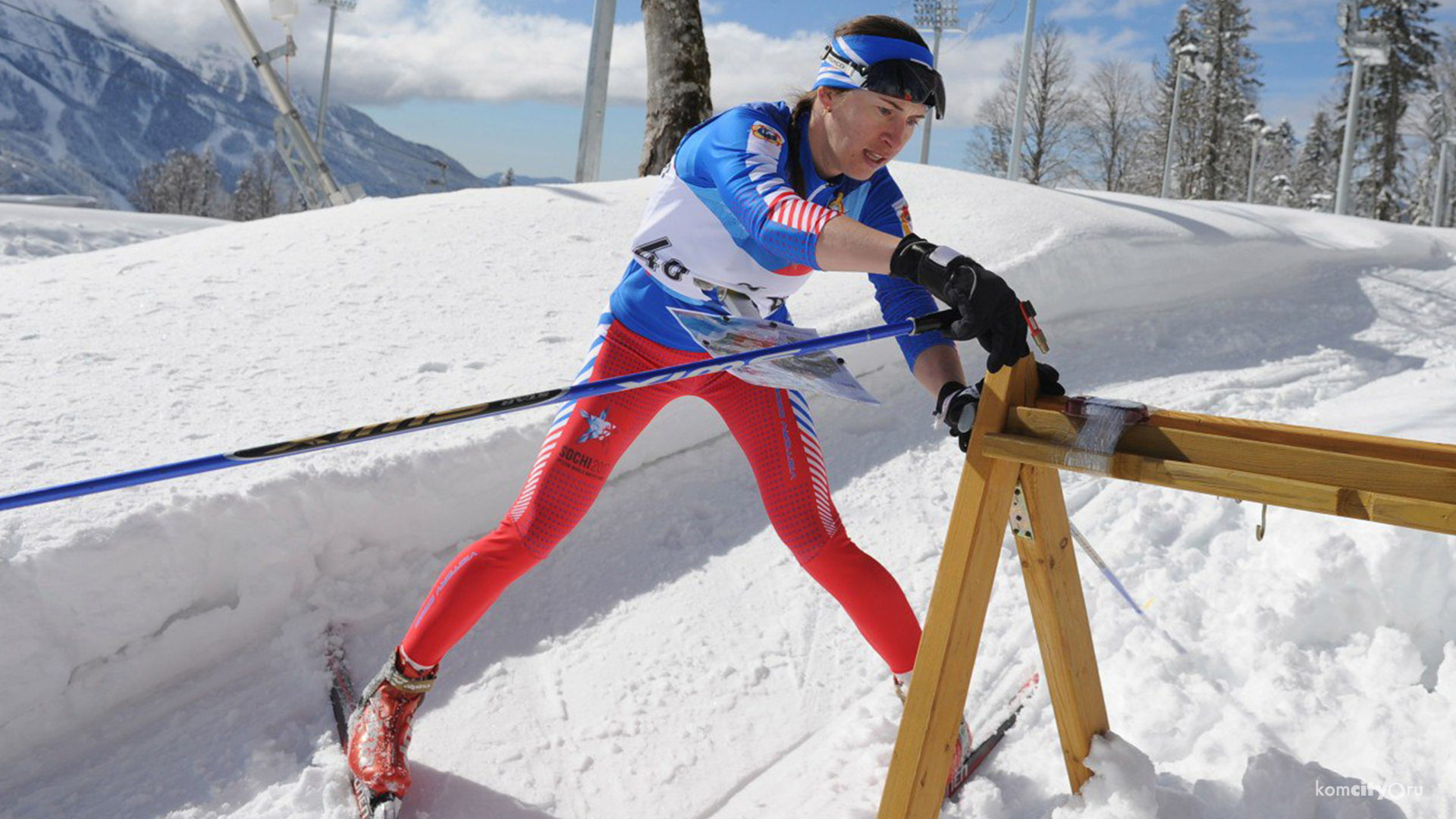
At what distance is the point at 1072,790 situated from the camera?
219 cm

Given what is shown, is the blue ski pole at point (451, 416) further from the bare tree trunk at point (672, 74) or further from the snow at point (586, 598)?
the bare tree trunk at point (672, 74)

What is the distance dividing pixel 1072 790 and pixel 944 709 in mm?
479

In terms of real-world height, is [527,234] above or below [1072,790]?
above

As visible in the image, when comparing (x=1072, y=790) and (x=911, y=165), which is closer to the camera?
(x=1072, y=790)

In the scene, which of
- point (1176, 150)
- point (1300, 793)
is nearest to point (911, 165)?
point (1300, 793)

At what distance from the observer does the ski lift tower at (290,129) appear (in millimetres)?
13680

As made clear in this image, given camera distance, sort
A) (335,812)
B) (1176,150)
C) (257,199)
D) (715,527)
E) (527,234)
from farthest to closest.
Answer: (257,199) → (1176,150) → (527,234) → (715,527) → (335,812)

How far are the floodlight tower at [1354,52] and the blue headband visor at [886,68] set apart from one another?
18.3 metres

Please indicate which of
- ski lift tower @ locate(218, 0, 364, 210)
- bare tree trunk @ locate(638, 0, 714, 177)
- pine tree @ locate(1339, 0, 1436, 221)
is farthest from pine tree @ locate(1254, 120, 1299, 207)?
bare tree trunk @ locate(638, 0, 714, 177)

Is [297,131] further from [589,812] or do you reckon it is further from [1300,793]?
[1300,793]

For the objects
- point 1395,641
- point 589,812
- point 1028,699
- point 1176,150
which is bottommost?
point 589,812

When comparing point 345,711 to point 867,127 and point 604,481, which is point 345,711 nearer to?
point 604,481

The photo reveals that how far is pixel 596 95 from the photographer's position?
1069 centimetres

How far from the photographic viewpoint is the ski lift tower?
44.9 ft
